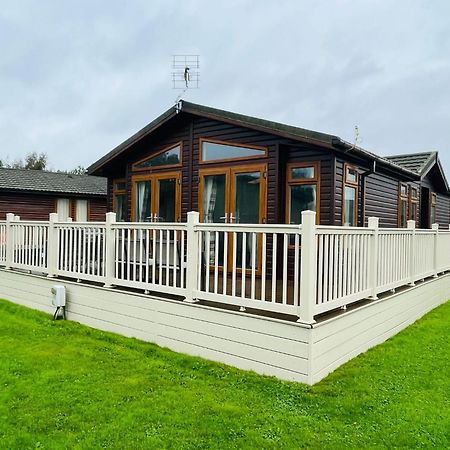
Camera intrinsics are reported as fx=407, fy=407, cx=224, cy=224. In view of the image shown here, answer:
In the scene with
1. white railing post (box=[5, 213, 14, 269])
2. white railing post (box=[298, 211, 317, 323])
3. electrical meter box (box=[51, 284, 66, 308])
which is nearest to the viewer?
white railing post (box=[298, 211, 317, 323])

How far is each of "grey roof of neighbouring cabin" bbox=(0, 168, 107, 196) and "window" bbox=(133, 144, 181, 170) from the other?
945 centimetres

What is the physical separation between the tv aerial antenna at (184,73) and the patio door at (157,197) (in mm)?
1687

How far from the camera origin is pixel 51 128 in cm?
3516

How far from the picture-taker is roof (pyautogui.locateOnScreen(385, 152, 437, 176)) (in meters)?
10.5

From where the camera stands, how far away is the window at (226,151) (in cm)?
683

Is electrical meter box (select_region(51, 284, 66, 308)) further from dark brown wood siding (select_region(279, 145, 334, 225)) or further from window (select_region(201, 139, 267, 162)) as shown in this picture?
dark brown wood siding (select_region(279, 145, 334, 225))

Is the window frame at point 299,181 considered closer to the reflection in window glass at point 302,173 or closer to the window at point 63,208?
the reflection in window glass at point 302,173

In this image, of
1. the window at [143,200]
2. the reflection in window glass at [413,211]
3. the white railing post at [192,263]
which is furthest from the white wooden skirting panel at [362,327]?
the window at [143,200]

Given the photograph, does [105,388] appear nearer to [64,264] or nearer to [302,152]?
[64,264]

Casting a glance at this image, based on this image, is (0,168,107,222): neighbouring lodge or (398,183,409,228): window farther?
(0,168,107,222): neighbouring lodge

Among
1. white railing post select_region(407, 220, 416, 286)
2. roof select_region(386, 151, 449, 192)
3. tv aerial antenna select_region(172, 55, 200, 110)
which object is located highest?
tv aerial antenna select_region(172, 55, 200, 110)

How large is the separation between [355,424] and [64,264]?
4582 millimetres

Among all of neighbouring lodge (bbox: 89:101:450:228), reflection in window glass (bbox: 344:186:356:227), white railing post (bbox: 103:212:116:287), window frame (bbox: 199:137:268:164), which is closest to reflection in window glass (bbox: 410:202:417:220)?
neighbouring lodge (bbox: 89:101:450:228)

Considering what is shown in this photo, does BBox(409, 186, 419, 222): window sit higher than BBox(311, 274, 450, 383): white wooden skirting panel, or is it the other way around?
BBox(409, 186, 419, 222): window
